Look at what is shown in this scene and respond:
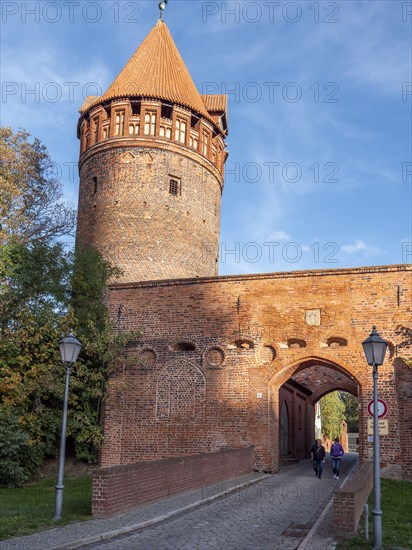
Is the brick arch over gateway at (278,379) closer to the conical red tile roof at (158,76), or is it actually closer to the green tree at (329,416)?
the conical red tile roof at (158,76)

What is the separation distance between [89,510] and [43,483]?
339 inches

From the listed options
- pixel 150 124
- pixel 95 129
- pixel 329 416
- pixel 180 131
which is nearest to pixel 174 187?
pixel 180 131

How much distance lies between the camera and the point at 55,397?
20.6 metres

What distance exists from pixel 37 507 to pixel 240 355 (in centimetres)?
880

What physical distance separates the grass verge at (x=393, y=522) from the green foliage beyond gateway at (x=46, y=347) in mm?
9796

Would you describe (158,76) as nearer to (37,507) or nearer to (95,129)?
(95,129)

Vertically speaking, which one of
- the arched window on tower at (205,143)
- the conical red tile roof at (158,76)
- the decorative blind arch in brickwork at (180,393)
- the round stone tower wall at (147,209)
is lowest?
the decorative blind arch in brickwork at (180,393)

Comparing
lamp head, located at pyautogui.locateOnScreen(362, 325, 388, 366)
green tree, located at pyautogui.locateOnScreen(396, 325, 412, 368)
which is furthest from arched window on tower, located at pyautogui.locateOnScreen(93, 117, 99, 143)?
lamp head, located at pyautogui.locateOnScreen(362, 325, 388, 366)

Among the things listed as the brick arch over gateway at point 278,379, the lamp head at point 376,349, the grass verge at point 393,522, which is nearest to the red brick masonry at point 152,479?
the brick arch over gateway at point 278,379

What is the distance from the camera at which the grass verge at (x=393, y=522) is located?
340 inches

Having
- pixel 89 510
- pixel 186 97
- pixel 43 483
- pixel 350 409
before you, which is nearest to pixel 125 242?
pixel 186 97

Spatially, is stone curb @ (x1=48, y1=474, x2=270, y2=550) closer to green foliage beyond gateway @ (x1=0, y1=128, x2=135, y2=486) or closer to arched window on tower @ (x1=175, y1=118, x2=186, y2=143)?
green foliage beyond gateway @ (x1=0, y1=128, x2=135, y2=486)

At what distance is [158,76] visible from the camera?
2858 centimetres

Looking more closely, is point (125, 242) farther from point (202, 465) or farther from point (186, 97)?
point (202, 465)
